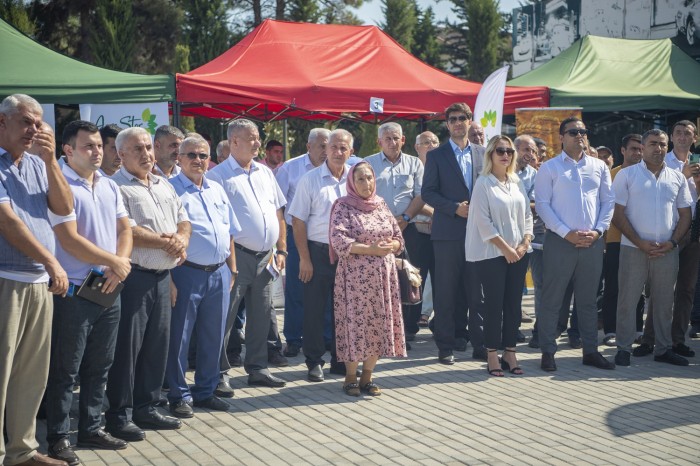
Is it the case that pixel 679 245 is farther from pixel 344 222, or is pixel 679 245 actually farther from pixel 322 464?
pixel 322 464

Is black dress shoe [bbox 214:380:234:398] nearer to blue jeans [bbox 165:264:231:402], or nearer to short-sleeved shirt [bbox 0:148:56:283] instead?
blue jeans [bbox 165:264:231:402]

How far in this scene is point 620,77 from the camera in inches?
526

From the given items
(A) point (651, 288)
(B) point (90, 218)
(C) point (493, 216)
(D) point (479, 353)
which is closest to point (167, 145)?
(B) point (90, 218)

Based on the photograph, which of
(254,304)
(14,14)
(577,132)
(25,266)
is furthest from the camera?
(14,14)

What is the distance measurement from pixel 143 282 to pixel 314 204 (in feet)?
7.01

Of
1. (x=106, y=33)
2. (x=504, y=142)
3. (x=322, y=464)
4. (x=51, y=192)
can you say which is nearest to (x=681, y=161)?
(x=504, y=142)

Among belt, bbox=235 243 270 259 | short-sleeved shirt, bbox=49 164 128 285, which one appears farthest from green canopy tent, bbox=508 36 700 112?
short-sleeved shirt, bbox=49 164 128 285

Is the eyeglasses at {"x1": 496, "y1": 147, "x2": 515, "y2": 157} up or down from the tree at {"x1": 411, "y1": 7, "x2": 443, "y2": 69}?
down

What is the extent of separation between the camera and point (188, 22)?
29734 millimetres

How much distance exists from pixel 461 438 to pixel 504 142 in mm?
2712

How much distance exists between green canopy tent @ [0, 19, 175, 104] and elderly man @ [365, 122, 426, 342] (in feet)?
9.29

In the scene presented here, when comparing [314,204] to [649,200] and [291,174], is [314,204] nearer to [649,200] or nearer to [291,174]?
[291,174]

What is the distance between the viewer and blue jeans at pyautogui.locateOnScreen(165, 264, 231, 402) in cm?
569

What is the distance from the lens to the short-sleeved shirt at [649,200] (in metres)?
7.61
